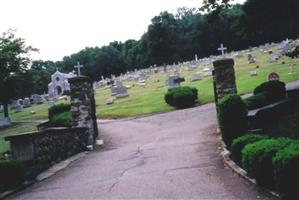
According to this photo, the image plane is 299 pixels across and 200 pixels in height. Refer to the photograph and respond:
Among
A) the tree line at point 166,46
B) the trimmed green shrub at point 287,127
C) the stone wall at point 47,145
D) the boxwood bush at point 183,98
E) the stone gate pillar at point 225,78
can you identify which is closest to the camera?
the trimmed green shrub at point 287,127

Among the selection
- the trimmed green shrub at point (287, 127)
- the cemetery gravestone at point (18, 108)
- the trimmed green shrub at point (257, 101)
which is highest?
the trimmed green shrub at point (257, 101)

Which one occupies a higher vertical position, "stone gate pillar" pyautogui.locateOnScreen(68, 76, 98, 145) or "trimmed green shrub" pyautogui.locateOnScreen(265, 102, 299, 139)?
"stone gate pillar" pyautogui.locateOnScreen(68, 76, 98, 145)

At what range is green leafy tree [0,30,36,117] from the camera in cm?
4250

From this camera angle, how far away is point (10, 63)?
43406 mm

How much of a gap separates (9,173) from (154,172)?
4.17m

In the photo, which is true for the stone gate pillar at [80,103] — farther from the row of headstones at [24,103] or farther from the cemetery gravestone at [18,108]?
the row of headstones at [24,103]

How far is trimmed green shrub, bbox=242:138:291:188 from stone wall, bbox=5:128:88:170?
7.92 m

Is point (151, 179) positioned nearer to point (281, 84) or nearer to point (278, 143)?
point (278, 143)

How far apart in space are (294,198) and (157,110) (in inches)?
905

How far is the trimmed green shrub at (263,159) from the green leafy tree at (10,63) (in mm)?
35090

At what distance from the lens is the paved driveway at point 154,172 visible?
10609mm

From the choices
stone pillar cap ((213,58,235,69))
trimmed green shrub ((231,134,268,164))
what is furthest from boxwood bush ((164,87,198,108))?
trimmed green shrub ((231,134,268,164))

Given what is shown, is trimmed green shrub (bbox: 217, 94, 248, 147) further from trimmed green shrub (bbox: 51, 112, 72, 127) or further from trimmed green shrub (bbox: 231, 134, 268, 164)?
trimmed green shrub (bbox: 51, 112, 72, 127)

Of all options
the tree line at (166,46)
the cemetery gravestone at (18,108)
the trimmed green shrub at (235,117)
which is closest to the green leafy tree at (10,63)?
the cemetery gravestone at (18,108)
